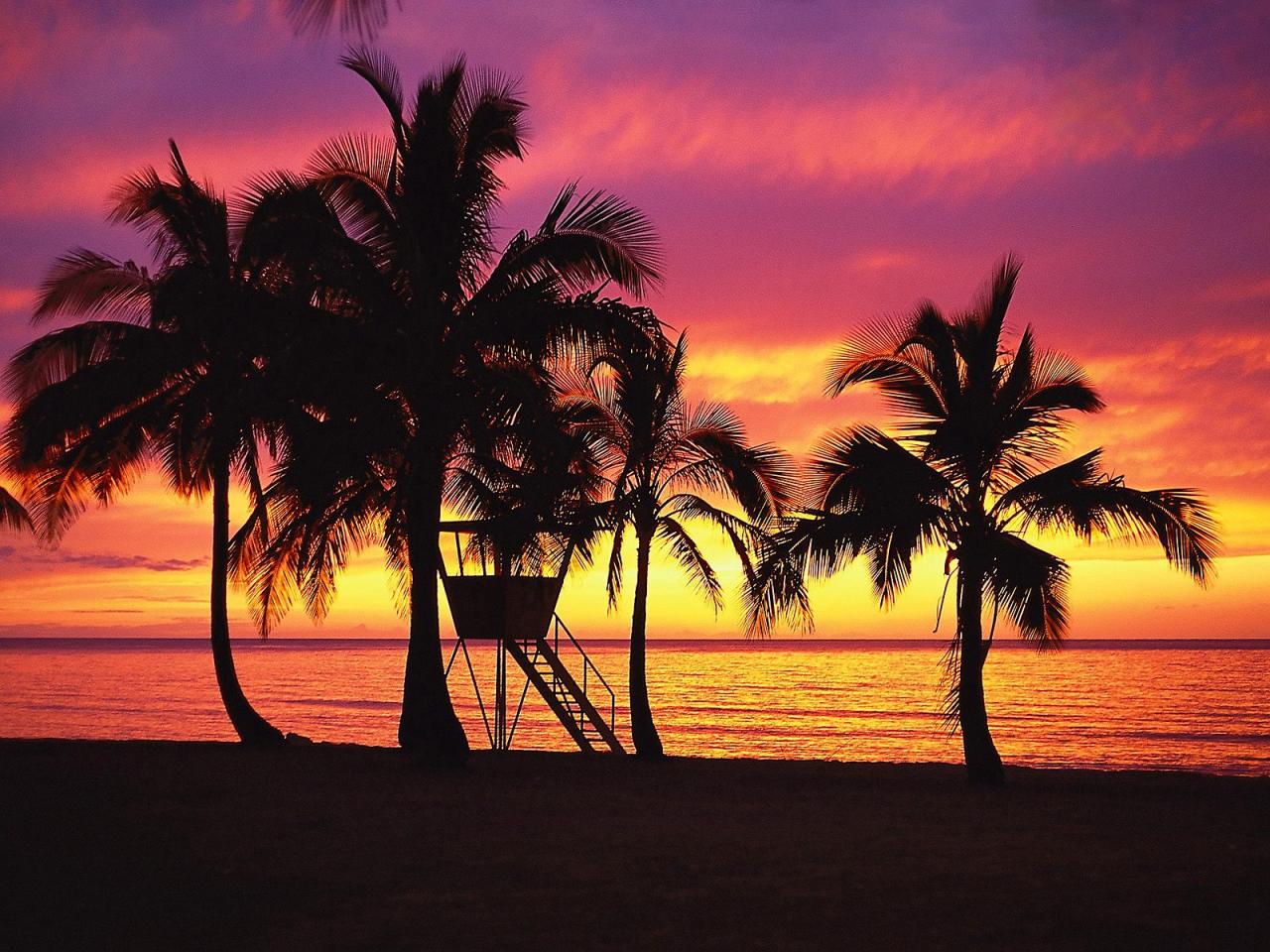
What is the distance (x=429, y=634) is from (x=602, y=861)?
28.7 feet

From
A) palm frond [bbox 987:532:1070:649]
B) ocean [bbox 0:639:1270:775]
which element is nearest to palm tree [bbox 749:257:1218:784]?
palm frond [bbox 987:532:1070:649]

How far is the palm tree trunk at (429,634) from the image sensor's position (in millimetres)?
18094

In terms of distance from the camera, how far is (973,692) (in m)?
17.5

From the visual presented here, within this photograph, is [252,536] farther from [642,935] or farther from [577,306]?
[642,935]

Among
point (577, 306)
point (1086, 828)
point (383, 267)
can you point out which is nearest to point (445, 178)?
point (383, 267)

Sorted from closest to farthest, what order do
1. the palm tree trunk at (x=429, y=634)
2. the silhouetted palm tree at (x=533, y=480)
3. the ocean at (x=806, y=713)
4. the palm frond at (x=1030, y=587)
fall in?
1. the palm frond at (x=1030, y=587)
2. the silhouetted palm tree at (x=533, y=480)
3. the palm tree trunk at (x=429, y=634)
4. the ocean at (x=806, y=713)

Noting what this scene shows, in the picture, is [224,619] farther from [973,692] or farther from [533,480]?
[973,692]

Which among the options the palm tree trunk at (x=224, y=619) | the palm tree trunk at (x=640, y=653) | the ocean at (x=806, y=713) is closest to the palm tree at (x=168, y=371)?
the palm tree trunk at (x=224, y=619)

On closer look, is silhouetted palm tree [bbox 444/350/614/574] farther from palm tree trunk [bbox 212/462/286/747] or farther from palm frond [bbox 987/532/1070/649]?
palm frond [bbox 987/532/1070/649]

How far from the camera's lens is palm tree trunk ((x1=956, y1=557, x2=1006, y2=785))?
57.1 feet

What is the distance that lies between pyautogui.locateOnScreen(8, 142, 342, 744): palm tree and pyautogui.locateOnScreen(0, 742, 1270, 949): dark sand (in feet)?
17.7

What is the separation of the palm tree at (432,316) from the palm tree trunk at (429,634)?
0.08 feet

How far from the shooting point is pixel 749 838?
11789mm

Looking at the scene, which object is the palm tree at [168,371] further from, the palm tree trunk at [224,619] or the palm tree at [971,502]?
the palm tree at [971,502]
